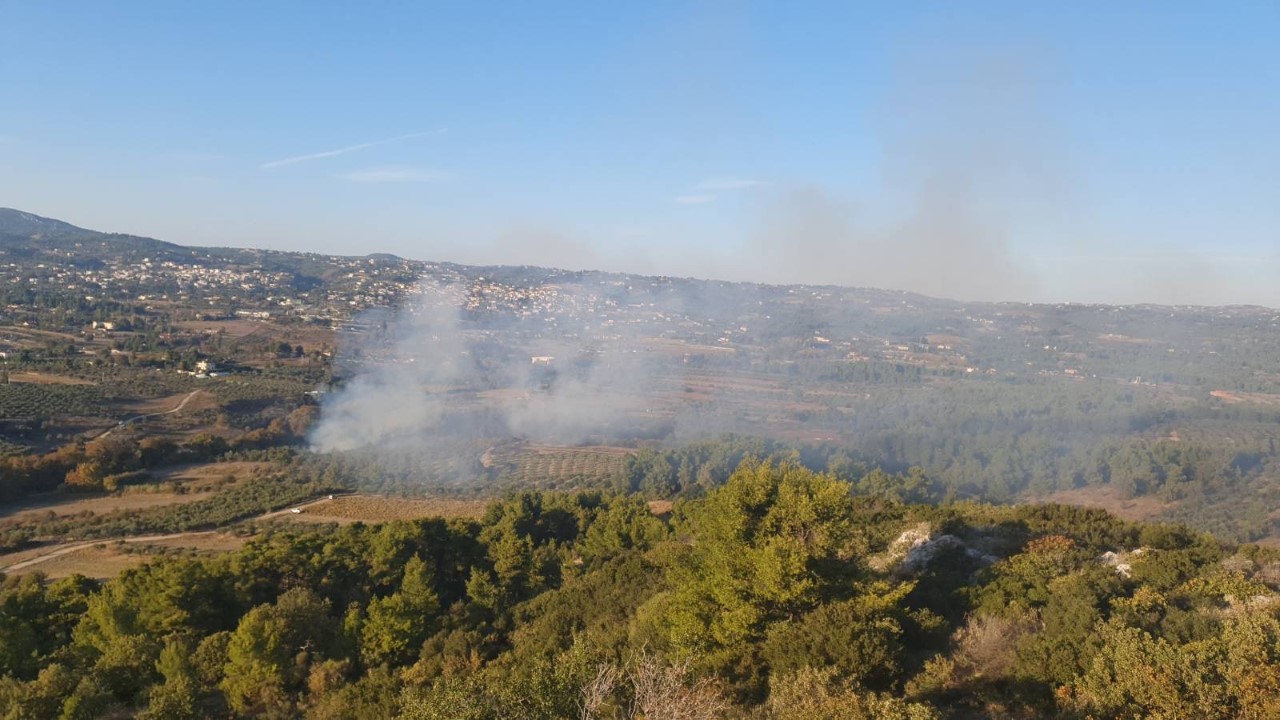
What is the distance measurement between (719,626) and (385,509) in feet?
71.0

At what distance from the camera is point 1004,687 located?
27.4ft

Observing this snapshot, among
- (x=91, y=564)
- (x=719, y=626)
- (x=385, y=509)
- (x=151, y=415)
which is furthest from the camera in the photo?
(x=151, y=415)

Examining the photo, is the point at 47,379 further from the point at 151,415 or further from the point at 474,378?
the point at 474,378

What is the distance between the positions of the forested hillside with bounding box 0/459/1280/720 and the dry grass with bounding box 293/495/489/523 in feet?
25.8

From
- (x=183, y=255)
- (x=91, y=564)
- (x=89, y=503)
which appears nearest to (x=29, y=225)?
(x=183, y=255)

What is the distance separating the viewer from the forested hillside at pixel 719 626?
7.38 meters

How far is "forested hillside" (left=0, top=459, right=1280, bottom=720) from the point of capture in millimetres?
7383

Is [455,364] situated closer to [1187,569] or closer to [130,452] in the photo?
[130,452]

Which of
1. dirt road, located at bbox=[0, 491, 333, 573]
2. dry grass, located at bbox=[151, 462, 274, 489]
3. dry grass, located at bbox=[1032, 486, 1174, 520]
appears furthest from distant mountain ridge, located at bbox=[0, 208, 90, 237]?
dry grass, located at bbox=[1032, 486, 1174, 520]

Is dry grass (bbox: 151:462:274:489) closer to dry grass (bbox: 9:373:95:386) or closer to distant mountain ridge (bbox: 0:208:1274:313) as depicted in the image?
dry grass (bbox: 9:373:95:386)

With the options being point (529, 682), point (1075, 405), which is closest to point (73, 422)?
point (529, 682)

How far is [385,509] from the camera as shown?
94.1ft

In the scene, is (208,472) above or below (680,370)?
below

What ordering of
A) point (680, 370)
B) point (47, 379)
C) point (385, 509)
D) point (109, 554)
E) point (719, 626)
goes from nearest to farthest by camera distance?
point (719, 626) < point (109, 554) < point (385, 509) < point (47, 379) < point (680, 370)
